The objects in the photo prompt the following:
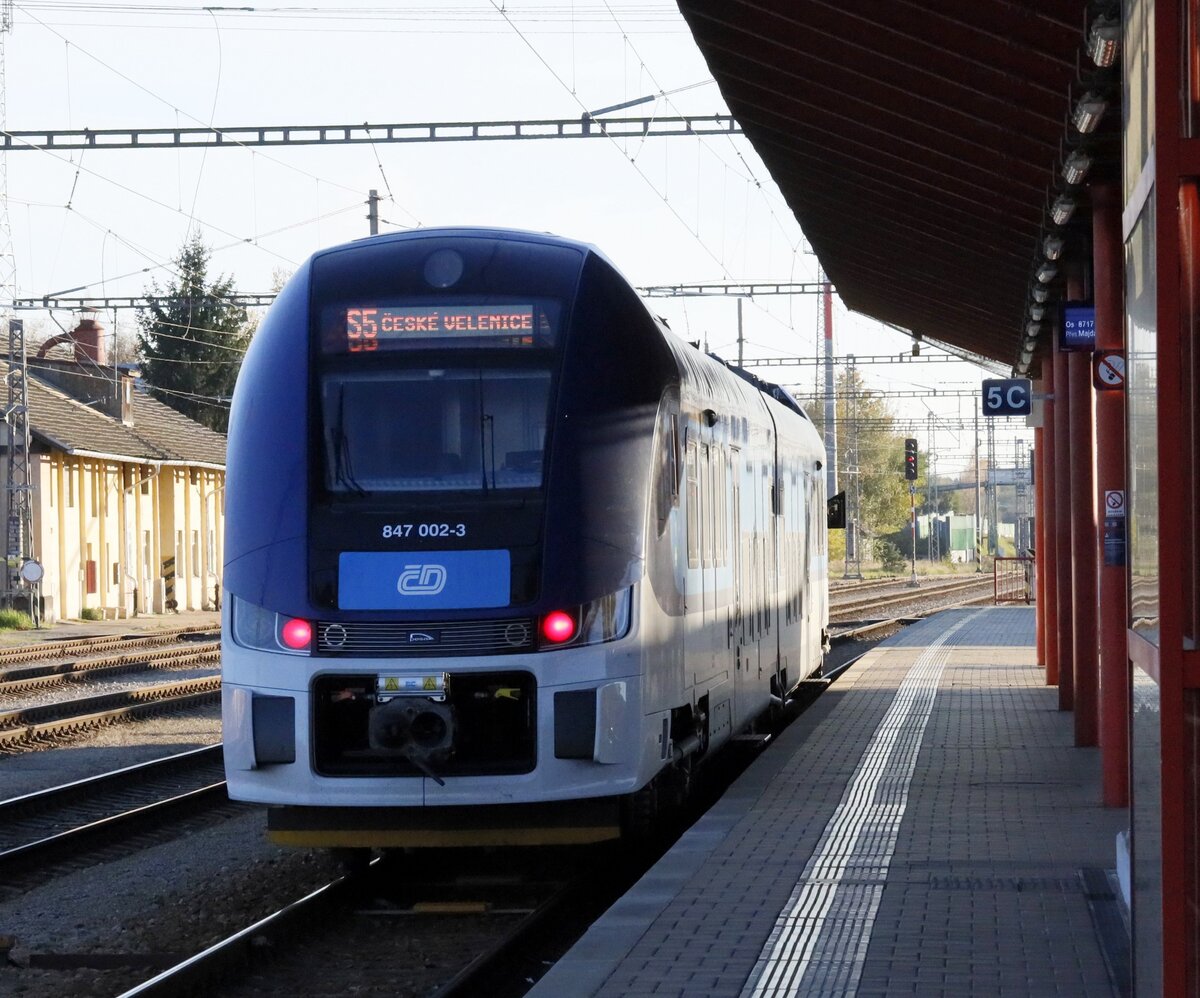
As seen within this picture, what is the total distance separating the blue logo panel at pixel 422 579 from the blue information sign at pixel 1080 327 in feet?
14.0

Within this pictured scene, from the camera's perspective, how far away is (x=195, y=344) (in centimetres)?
6694

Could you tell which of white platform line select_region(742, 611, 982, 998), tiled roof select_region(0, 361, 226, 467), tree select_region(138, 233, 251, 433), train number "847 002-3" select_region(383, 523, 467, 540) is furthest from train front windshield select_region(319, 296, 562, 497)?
tree select_region(138, 233, 251, 433)

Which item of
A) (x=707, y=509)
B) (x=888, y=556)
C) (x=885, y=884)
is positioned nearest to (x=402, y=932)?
(x=885, y=884)

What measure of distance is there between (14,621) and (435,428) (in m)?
30.1

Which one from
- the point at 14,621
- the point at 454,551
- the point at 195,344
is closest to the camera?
the point at 454,551

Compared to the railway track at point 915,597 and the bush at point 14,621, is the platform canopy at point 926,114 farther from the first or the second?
the bush at point 14,621

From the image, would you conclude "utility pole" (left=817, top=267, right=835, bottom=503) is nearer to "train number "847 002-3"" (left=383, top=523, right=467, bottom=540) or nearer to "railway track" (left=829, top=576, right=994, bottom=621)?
"railway track" (left=829, top=576, right=994, bottom=621)

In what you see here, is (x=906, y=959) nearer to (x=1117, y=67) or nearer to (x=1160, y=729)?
(x=1160, y=729)

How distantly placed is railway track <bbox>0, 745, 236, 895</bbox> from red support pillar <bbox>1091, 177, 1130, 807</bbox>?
225 inches

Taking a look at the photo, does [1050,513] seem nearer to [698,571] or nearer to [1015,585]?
[698,571]

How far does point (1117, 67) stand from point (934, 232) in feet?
19.3

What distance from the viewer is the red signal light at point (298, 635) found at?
8.47 m

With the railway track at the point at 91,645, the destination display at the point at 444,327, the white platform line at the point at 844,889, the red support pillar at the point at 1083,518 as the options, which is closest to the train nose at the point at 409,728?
the white platform line at the point at 844,889

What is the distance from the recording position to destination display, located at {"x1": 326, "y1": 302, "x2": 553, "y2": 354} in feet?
29.6
